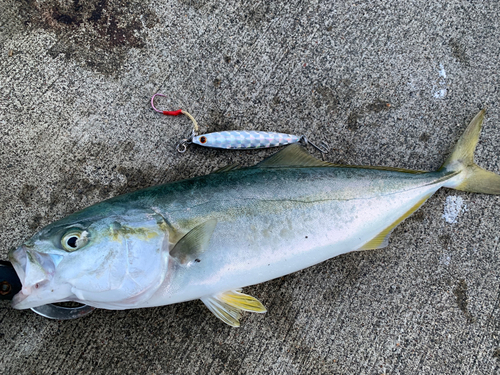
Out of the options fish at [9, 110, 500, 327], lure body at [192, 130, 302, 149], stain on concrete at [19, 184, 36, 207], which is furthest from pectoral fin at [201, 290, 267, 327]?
stain on concrete at [19, 184, 36, 207]

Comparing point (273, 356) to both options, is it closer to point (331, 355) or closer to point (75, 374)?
point (331, 355)

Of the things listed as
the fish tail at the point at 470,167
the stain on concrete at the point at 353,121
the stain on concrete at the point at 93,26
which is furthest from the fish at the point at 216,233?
the stain on concrete at the point at 93,26

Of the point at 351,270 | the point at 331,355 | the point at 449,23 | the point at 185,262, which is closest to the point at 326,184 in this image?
the point at 351,270

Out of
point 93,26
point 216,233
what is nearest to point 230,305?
point 216,233

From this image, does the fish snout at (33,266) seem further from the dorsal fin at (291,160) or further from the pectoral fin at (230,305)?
the dorsal fin at (291,160)

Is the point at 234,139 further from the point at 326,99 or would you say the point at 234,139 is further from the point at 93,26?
the point at 93,26
